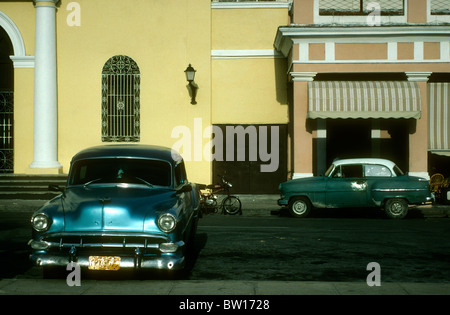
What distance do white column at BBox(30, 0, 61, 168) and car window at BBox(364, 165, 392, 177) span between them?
1005 cm

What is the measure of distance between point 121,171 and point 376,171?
8083 millimetres

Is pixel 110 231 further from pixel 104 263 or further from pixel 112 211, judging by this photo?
pixel 104 263

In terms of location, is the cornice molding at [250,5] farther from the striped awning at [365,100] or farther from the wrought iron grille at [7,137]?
the wrought iron grille at [7,137]

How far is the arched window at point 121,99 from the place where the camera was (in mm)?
19875

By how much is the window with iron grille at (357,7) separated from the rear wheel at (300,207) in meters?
5.76

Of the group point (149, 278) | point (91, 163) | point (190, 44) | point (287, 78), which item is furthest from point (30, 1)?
point (149, 278)

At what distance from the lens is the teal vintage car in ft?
47.8

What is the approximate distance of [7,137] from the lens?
2020cm

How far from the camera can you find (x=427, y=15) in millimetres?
17250

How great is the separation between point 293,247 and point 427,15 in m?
10.1

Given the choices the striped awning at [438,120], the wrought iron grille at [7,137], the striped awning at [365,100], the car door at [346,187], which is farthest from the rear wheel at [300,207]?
the wrought iron grille at [7,137]

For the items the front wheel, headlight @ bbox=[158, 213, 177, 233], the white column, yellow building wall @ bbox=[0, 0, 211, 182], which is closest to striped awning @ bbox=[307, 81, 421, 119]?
the front wheel

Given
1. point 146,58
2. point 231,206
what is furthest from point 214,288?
point 146,58

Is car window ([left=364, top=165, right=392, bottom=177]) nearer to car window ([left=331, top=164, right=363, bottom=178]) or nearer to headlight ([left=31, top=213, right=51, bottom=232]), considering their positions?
car window ([left=331, top=164, right=363, bottom=178])
